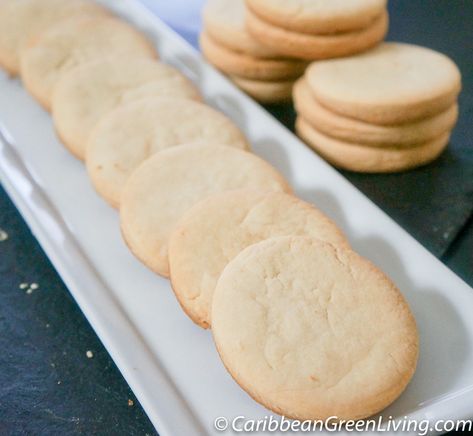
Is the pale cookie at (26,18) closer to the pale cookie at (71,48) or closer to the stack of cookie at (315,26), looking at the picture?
the pale cookie at (71,48)

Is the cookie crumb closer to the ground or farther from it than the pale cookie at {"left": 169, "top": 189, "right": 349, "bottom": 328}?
closer to the ground

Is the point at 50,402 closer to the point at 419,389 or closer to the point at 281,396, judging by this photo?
the point at 281,396

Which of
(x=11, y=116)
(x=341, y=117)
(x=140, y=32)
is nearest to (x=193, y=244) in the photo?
(x=341, y=117)

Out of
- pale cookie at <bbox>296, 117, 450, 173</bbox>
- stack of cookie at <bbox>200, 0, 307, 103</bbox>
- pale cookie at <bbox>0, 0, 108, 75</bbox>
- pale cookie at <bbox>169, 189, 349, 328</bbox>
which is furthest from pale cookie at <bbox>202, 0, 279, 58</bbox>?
pale cookie at <bbox>169, 189, 349, 328</bbox>

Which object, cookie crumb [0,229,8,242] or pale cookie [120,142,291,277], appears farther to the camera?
cookie crumb [0,229,8,242]

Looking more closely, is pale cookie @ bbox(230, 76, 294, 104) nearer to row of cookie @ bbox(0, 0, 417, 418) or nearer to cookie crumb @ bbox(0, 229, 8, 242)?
row of cookie @ bbox(0, 0, 417, 418)

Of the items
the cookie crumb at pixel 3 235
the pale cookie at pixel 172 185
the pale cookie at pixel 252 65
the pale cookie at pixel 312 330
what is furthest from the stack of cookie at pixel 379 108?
the cookie crumb at pixel 3 235
